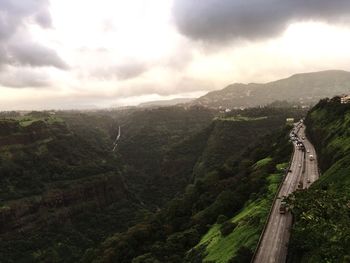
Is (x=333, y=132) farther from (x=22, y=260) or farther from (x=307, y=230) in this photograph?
(x=22, y=260)

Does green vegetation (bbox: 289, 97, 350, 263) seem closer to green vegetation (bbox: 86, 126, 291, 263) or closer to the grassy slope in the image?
the grassy slope

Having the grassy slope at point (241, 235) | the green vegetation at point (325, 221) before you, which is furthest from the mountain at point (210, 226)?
the green vegetation at point (325, 221)

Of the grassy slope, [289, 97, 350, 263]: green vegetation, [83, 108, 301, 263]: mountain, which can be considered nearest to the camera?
[289, 97, 350, 263]: green vegetation

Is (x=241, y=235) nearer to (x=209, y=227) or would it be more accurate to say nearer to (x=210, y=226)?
Result: (x=210, y=226)

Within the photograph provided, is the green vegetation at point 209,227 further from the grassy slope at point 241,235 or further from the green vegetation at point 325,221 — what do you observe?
the green vegetation at point 325,221

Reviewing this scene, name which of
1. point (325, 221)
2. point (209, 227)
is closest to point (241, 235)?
point (325, 221)

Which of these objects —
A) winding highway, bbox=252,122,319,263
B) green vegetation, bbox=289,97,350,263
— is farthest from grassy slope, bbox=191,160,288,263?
green vegetation, bbox=289,97,350,263

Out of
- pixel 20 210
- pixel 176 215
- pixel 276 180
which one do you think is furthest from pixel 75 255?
pixel 276 180

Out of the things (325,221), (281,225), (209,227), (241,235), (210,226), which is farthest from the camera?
(209,227)
